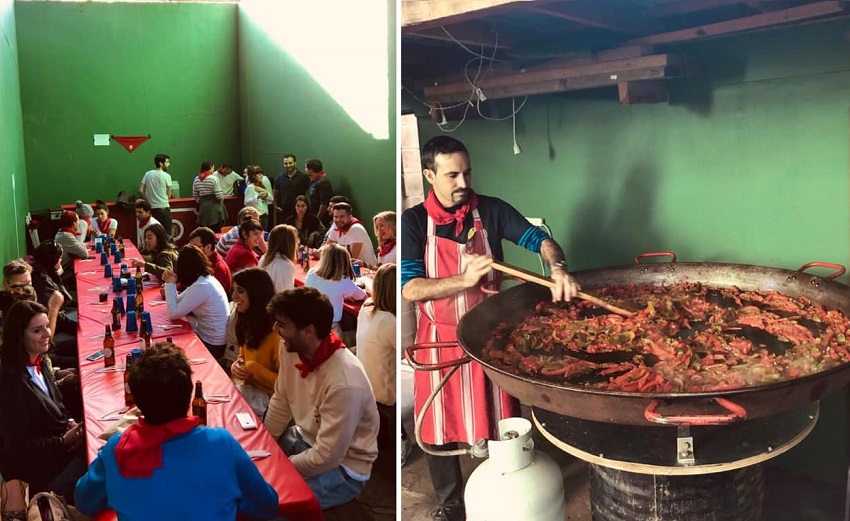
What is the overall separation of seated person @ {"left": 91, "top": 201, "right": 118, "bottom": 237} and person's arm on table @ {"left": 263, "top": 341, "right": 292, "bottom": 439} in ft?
2.37

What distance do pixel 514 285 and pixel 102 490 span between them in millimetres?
1150

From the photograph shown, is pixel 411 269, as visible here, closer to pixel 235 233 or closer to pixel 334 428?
pixel 334 428

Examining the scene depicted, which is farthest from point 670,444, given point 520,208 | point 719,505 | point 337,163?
point 337,163

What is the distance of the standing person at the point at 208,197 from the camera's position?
2.35 metres

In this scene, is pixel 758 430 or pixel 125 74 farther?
pixel 125 74

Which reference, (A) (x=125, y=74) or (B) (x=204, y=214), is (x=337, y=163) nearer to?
(B) (x=204, y=214)

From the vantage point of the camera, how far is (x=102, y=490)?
1.72 meters

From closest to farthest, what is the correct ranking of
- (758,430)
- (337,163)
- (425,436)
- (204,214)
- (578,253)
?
(758,430)
(578,253)
(425,436)
(204,214)
(337,163)

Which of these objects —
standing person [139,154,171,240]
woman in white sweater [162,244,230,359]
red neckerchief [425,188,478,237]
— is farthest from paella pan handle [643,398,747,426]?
woman in white sweater [162,244,230,359]

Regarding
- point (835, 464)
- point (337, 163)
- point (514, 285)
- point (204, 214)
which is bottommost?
point (835, 464)

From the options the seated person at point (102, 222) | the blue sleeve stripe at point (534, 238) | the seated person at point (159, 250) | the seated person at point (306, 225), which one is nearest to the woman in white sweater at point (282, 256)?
the seated person at point (306, 225)

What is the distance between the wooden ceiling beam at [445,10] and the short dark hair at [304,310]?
883 millimetres

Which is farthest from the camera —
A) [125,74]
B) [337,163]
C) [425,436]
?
[337,163]

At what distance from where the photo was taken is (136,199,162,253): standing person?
2.27 meters
